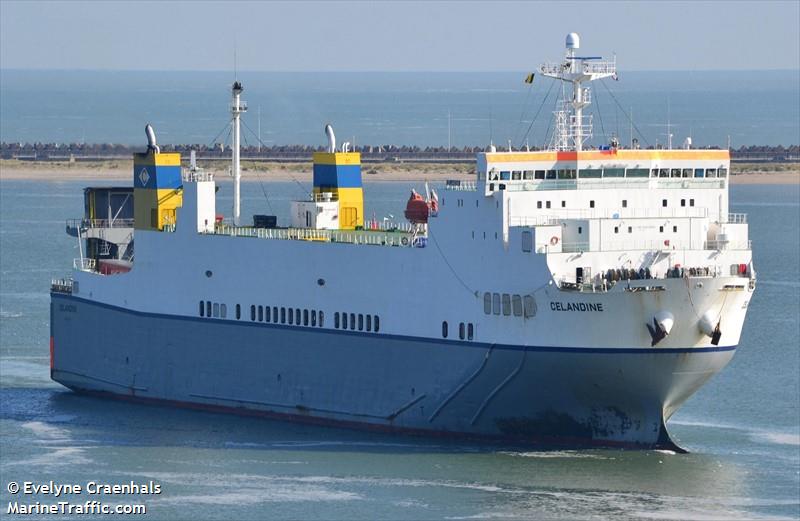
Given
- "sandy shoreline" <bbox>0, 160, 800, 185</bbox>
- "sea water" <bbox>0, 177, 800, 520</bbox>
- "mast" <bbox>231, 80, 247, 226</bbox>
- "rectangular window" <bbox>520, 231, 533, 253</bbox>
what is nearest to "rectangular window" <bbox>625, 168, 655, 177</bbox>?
"rectangular window" <bbox>520, 231, 533, 253</bbox>

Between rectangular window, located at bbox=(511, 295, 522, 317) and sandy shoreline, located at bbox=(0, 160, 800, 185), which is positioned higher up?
sandy shoreline, located at bbox=(0, 160, 800, 185)

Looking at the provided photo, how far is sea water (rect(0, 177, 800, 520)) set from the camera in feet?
130

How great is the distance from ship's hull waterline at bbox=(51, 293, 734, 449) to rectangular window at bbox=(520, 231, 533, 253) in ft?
6.74

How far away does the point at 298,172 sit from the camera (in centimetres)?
12388

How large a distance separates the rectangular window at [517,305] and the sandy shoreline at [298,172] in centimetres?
7266

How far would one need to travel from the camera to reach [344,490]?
4091cm

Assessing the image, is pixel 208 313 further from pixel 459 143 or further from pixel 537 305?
pixel 459 143

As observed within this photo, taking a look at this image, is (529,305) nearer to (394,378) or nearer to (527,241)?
(527,241)

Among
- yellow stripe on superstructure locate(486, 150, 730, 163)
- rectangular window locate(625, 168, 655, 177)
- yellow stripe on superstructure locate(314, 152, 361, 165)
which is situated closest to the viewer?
yellow stripe on superstructure locate(486, 150, 730, 163)

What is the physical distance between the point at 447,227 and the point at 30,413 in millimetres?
11944

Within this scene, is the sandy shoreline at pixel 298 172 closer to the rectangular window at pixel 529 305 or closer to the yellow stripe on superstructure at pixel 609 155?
the yellow stripe on superstructure at pixel 609 155

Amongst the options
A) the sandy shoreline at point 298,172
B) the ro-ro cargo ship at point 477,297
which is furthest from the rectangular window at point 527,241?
the sandy shoreline at point 298,172

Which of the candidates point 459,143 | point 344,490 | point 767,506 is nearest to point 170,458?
point 344,490

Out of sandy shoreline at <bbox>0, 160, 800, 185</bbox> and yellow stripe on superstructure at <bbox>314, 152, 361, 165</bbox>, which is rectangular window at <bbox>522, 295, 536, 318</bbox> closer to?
yellow stripe on superstructure at <bbox>314, 152, 361, 165</bbox>
